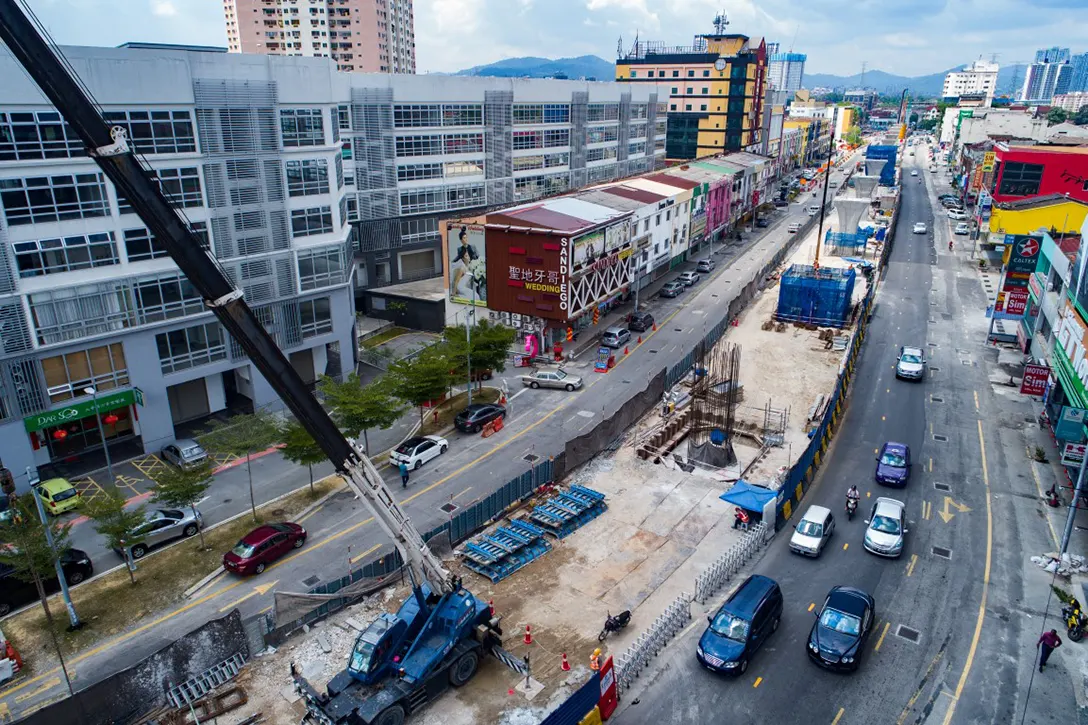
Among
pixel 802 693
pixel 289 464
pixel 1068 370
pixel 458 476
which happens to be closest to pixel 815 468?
pixel 1068 370

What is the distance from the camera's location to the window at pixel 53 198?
113 feet

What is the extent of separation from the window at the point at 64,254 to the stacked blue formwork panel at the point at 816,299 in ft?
165

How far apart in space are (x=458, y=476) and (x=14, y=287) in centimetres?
2373

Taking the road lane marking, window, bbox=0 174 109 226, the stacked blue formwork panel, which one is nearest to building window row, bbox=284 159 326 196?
window, bbox=0 174 109 226

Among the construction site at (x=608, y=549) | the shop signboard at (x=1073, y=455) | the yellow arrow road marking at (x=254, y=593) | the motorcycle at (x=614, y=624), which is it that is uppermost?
the shop signboard at (x=1073, y=455)

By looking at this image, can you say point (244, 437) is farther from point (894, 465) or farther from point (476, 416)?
point (894, 465)

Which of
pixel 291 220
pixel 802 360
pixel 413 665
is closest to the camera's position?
pixel 413 665

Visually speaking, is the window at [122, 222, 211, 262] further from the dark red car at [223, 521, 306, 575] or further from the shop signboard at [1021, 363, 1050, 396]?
the shop signboard at [1021, 363, 1050, 396]

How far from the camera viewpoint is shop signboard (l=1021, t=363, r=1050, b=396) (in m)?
37.9

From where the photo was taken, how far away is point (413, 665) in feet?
70.3

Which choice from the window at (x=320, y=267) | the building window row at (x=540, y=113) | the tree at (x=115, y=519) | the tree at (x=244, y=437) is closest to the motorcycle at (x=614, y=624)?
the tree at (x=244, y=437)

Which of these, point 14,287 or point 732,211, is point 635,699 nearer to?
point 14,287

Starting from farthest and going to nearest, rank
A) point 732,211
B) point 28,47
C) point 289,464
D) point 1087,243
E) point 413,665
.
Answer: point 732,211, point 289,464, point 1087,243, point 413,665, point 28,47

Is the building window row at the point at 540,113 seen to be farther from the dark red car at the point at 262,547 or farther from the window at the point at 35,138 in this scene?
the dark red car at the point at 262,547
